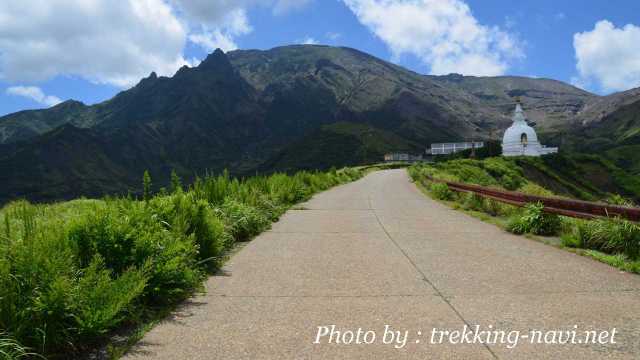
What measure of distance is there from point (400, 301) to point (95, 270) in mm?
3196

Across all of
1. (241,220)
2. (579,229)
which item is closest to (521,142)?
(579,229)

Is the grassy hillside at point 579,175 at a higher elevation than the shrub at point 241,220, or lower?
lower

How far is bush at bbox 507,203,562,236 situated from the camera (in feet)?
36.0

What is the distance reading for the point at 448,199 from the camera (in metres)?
22.3

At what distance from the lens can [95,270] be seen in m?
5.09

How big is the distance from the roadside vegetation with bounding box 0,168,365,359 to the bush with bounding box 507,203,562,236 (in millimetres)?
6319

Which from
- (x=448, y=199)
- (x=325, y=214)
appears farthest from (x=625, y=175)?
(x=325, y=214)

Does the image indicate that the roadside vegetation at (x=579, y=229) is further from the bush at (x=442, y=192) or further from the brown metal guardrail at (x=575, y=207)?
the bush at (x=442, y=192)

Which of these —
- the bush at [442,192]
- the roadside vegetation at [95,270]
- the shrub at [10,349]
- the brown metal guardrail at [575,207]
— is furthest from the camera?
the bush at [442,192]

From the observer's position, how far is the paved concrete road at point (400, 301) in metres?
4.34

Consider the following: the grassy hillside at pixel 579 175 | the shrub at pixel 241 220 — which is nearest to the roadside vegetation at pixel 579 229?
the shrub at pixel 241 220

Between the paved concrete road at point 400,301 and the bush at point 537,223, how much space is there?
51.5 inches

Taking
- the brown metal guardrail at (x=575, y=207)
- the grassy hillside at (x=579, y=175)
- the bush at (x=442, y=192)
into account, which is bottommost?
Answer: the grassy hillside at (x=579, y=175)

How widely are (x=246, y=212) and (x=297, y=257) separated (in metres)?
3.48
